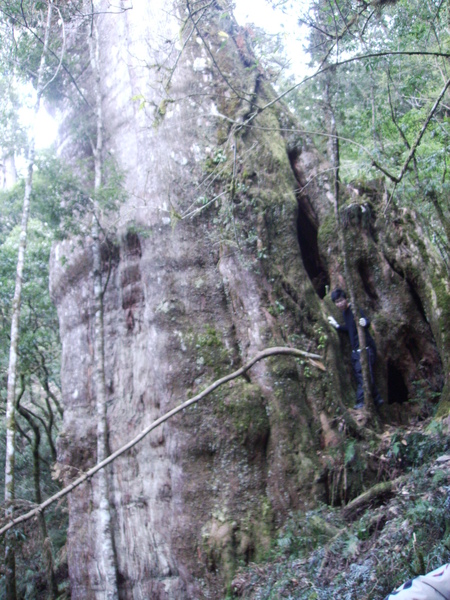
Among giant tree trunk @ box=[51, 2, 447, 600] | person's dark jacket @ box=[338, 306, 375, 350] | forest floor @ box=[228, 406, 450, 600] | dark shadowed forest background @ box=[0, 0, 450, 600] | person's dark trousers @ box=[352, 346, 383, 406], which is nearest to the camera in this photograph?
forest floor @ box=[228, 406, 450, 600]

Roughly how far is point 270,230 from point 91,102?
426 centimetres

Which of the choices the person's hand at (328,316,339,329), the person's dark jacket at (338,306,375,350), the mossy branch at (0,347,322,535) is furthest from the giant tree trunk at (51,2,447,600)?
the mossy branch at (0,347,322,535)

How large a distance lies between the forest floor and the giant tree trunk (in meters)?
0.34

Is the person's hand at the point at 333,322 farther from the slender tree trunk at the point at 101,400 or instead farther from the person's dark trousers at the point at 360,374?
the slender tree trunk at the point at 101,400

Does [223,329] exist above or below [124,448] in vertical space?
above

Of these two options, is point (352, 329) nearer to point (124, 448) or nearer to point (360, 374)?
point (360, 374)

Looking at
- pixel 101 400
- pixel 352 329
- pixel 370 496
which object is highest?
pixel 352 329

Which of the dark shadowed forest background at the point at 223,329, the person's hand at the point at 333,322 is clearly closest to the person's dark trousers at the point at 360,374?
the dark shadowed forest background at the point at 223,329

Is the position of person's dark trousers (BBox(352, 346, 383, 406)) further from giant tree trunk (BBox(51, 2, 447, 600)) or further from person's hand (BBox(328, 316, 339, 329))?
person's hand (BBox(328, 316, 339, 329))

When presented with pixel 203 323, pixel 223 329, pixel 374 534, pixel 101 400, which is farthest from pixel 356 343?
pixel 101 400

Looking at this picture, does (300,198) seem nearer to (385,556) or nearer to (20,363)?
(385,556)

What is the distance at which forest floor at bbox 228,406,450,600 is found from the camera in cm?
407

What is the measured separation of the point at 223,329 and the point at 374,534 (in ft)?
9.19

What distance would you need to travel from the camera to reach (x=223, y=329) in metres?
6.53
